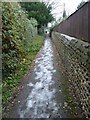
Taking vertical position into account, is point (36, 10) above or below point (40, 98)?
above

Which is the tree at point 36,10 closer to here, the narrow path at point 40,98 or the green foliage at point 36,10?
the green foliage at point 36,10

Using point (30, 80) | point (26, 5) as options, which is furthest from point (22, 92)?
point (26, 5)

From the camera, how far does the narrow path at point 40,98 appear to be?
5.41 m

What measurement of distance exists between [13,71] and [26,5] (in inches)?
1113

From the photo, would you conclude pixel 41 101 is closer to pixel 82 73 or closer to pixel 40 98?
pixel 40 98

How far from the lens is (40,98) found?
21.2 ft

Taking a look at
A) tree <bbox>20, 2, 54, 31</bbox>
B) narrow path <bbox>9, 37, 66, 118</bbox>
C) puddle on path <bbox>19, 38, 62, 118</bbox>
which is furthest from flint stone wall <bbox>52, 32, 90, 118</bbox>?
tree <bbox>20, 2, 54, 31</bbox>

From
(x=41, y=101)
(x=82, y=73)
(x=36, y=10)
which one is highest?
(x=36, y=10)

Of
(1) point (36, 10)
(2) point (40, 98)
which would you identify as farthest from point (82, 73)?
(1) point (36, 10)

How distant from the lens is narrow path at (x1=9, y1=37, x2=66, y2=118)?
541cm

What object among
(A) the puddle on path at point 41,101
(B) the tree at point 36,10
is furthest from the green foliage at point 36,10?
(A) the puddle on path at point 41,101

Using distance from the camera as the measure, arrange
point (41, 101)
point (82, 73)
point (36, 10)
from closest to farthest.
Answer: point (82, 73) → point (41, 101) → point (36, 10)

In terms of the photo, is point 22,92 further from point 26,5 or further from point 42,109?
point 26,5

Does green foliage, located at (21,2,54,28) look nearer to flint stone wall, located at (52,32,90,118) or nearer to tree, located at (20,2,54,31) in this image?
tree, located at (20,2,54,31)
